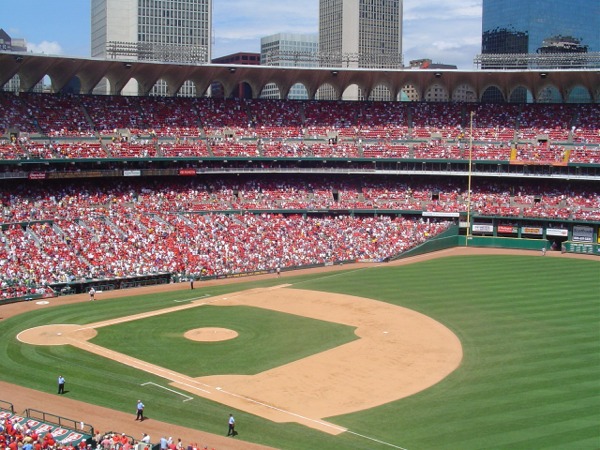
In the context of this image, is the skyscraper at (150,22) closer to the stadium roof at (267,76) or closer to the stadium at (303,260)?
the stadium roof at (267,76)

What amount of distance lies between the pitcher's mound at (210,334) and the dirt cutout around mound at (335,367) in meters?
0.05

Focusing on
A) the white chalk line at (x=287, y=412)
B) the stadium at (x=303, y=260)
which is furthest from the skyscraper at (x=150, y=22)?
the white chalk line at (x=287, y=412)

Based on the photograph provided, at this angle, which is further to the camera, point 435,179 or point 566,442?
point 435,179

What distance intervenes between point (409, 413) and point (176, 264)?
28426mm

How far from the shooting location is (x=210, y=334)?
1403 inches

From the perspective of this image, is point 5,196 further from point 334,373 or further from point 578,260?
point 578,260

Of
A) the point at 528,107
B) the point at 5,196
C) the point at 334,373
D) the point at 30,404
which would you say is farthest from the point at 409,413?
the point at 528,107

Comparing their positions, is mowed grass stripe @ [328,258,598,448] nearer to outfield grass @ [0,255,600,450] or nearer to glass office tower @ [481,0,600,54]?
outfield grass @ [0,255,600,450]

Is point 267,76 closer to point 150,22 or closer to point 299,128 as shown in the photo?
point 299,128

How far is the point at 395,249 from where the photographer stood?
2383 inches

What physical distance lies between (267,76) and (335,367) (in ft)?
148

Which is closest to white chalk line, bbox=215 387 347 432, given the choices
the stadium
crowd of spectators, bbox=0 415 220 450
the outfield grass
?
the stadium

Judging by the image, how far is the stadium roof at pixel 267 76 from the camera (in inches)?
2398

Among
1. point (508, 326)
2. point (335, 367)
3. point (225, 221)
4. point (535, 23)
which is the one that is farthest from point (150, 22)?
point (335, 367)
